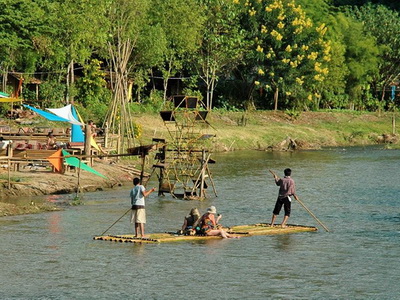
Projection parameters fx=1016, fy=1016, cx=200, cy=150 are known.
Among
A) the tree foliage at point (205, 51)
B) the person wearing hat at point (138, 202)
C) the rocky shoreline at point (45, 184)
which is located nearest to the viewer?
the person wearing hat at point (138, 202)

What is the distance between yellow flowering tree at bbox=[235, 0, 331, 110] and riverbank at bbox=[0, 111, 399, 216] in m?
2.76

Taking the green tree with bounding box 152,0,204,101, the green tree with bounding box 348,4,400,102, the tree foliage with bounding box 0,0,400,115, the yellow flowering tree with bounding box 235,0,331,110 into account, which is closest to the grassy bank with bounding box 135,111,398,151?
the tree foliage with bounding box 0,0,400,115

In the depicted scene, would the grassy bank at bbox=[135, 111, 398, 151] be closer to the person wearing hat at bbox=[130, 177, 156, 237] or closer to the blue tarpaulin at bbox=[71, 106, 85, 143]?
the blue tarpaulin at bbox=[71, 106, 85, 143]

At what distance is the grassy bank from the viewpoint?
6900cm

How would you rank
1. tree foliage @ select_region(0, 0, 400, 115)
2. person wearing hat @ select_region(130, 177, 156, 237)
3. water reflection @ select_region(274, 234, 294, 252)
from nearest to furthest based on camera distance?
person wearing hat @ select_region(130, 177, 156, 237) < water reflection @ select_region(274, 234, 294, 252) < tree foliage @ select_region(0, 0, 400, 115)

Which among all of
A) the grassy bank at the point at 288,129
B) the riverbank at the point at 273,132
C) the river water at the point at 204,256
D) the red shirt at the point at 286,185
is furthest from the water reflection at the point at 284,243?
the grassy bank at the point at 288,129

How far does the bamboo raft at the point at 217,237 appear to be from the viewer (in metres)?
27.7

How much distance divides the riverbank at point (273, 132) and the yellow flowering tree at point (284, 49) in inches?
109

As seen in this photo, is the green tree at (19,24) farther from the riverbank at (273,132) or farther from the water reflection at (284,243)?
the water reflection at (284,243)

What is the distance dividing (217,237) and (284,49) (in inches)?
2169

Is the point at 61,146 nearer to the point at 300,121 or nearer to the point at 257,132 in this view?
the point at 257,132

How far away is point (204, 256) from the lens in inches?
1041

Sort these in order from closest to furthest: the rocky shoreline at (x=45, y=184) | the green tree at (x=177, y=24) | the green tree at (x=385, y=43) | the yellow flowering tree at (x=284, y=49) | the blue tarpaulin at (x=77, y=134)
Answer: the rocky shoreline at (x=45, y=184) < the blue tarpaulin at (x=77, y=134) < the green tree at (x=177, y=24) < the yellow flowering tree at (x=284, y=49) < the green tree at (x=385, y=43)

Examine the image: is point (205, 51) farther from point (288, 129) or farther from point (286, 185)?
point (286, 185)
